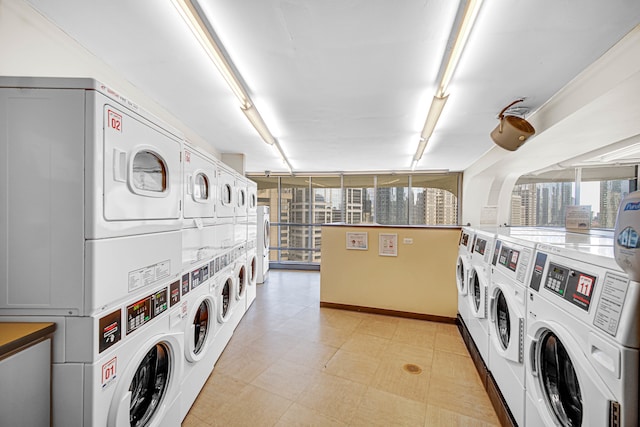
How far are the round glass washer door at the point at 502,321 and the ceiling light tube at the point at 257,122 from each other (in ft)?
9.24

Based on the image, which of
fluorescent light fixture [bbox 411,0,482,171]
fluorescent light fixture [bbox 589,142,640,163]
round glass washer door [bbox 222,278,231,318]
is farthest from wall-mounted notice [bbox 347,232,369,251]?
fluorescent light fixture [bbox 589,142,640,163]

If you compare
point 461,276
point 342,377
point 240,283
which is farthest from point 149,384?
point 461,276

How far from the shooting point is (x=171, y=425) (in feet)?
4.81

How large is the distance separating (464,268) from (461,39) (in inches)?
86.7

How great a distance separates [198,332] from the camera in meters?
2.07

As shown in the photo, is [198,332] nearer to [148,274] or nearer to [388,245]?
[148,274]

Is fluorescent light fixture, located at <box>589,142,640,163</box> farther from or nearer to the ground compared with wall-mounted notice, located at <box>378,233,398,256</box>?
farther from the ground

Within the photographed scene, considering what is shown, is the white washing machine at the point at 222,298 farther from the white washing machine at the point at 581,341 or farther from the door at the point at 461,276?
the door at the point at 461,276

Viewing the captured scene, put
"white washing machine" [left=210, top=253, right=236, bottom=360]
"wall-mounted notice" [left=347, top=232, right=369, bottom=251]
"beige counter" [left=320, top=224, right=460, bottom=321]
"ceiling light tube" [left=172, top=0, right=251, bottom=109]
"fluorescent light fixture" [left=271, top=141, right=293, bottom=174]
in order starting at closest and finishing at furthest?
"ceiling light tube" [left=172, top=0, right=251, bottom=109] → "white washing machine" [left=210, top=253, right=236, bottom=360] → "beige counter" [left=320, top=224, right=460, bottom=321] → "wall-mounted notice" [left=347, top=232, right=369, bottom=251] → "fluorescent light fixture" [left=271, top=141, right=293, bottom=174]

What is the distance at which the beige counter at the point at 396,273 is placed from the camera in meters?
3.38

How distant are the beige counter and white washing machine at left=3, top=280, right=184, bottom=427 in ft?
8.88

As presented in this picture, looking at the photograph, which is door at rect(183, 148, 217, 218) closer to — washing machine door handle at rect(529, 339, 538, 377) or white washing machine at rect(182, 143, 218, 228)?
white washing machine at rect(182, 143, 218, 228)

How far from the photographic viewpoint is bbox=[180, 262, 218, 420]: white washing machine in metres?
1.69

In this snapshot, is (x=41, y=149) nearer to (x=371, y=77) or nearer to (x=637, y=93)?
(x=371, y=77)
